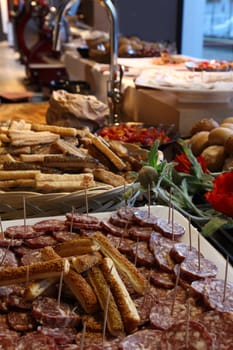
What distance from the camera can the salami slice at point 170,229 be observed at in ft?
3.04

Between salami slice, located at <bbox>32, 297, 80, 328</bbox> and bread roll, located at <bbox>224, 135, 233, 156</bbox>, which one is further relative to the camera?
bread roll, located at <bbox>224, 135, 233, 156</bbox>

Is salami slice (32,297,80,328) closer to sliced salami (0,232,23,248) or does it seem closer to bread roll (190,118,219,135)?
sliced salami (0,232,23,248)

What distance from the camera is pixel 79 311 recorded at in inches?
27.5

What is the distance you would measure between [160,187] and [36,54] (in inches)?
148

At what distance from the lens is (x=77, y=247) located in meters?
0.78

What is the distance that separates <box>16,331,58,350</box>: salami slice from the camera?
24.3 inches

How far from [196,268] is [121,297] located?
0.55 feet

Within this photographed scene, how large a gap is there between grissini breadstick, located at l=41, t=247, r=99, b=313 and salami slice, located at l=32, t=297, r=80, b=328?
0.02m

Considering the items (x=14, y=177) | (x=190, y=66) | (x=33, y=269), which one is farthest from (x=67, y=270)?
(x=190, y=66)

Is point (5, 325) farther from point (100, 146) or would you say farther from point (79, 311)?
point (100, 146)

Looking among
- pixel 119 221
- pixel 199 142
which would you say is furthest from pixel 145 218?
pixel 199 142

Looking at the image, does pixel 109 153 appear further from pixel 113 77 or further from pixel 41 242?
pixel 113 77

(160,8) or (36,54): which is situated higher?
(160,8)

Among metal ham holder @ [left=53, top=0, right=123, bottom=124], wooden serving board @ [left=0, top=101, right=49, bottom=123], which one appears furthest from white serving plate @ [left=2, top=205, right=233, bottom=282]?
wooden serving board @ [left=0, top=101, right=49, bottom=123]
